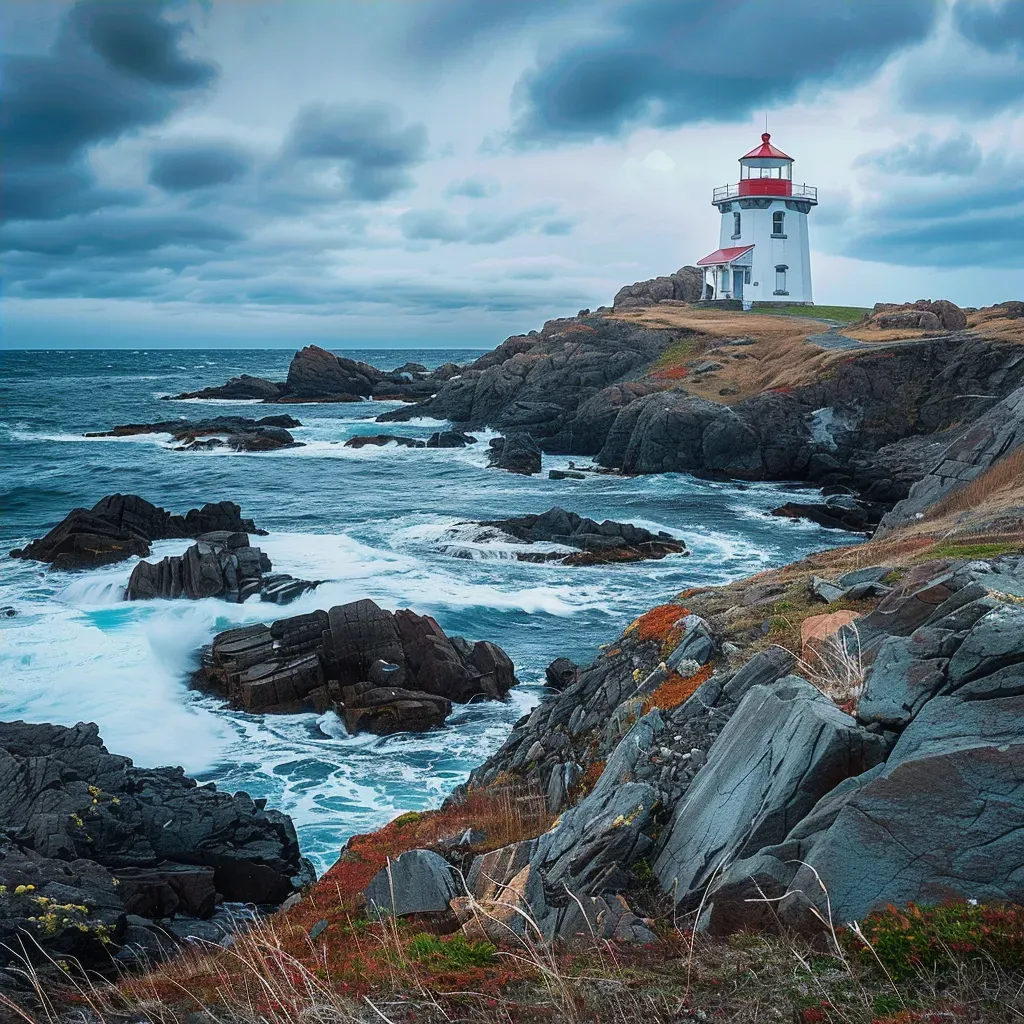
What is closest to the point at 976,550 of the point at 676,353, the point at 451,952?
the point at 451,952

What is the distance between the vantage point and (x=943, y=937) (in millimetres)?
5164

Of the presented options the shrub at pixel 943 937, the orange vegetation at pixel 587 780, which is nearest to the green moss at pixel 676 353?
the orange vegetation at pixel 587 780

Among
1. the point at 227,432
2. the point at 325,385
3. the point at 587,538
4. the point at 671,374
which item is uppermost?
the point at 325,385

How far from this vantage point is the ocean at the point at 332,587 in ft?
62.7

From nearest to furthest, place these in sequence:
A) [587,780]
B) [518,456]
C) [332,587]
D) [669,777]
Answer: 1. [669,777]
2. [587,780]
3. [332,587]
4. [518,456]

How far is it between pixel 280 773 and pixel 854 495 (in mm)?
35420

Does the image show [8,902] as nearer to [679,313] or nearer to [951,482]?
[951,482]

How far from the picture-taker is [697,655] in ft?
40.9

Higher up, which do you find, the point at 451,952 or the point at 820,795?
the point at 820,795

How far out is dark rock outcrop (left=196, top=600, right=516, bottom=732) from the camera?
2127 centimetres

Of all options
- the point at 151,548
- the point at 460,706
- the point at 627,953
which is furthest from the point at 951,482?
the point at 151,548

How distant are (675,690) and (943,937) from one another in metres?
6.67

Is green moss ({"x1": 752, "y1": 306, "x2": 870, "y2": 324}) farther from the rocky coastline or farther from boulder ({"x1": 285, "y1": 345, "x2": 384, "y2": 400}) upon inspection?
the rocky coastline

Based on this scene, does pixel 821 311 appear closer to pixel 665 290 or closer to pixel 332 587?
pixel 665 290
